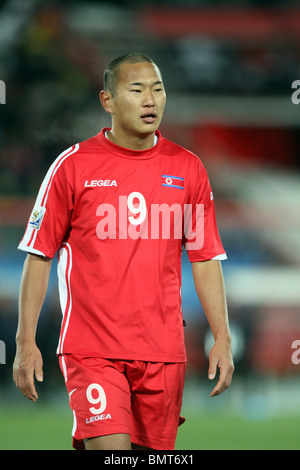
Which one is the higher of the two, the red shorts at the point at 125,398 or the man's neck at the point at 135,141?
the man's neck at the point at 135,141

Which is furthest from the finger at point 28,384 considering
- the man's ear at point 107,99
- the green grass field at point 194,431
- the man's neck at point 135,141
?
the green grass field at point 194,431

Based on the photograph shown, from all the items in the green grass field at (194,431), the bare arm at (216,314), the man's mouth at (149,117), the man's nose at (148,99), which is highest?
the man's nose at (148,99)

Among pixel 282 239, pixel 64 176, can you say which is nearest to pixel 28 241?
pixel 64 176

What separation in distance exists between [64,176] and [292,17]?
883 cm

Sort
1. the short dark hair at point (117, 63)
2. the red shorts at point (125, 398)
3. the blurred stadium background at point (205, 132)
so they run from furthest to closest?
the blurred stadium background at point (205, 132) < the short dark hair at point (117, 63) < the red shorts at point (125, 398)

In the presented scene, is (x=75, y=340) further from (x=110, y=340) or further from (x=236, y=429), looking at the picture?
(x=236, y=429)

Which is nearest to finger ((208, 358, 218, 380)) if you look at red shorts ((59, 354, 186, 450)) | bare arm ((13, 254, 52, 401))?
red shorts ((59, 354, 186, 450))

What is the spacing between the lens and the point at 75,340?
291cm

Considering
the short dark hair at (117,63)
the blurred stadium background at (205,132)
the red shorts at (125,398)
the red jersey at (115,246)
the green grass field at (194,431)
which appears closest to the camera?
the red shorts at (125,398)

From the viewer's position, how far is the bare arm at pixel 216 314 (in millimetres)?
2980

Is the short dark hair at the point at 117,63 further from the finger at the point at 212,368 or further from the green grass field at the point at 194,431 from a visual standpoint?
the green grass field at the point at 194,431

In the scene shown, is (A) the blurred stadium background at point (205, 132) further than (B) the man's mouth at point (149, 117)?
Yes

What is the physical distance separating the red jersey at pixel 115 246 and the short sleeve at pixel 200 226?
0.14 feet

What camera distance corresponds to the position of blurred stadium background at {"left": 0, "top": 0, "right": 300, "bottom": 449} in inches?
336
